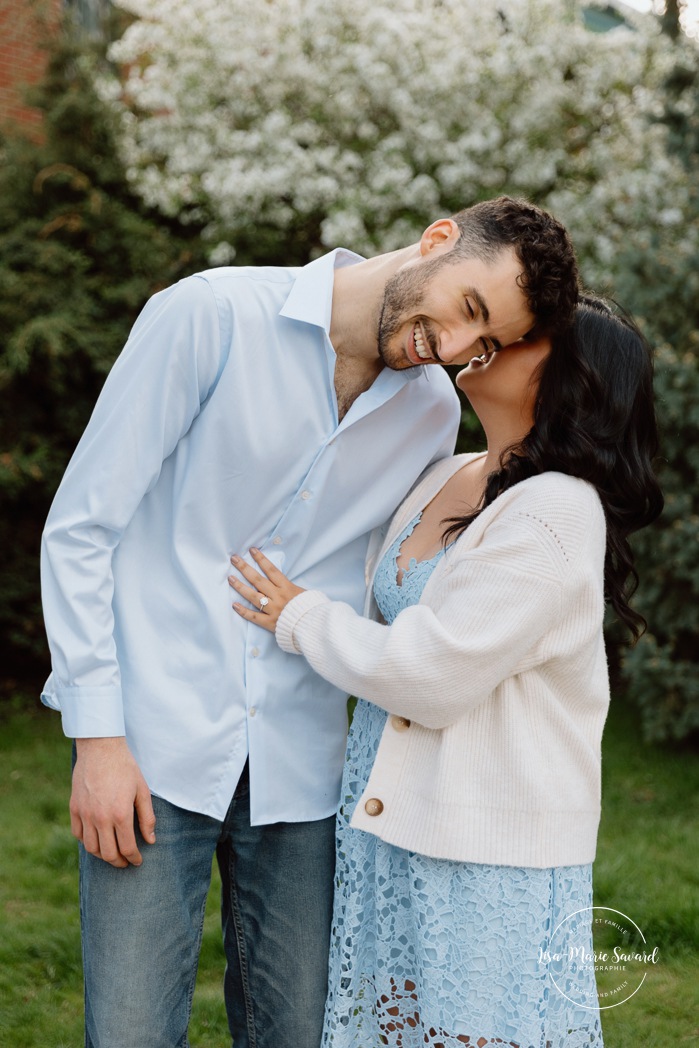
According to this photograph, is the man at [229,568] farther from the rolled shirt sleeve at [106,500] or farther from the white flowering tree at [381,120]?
the white flowering tree at [381,120]

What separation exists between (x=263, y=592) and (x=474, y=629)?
482 mm

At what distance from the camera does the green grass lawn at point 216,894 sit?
11.3 feet

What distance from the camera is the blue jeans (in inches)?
84.7

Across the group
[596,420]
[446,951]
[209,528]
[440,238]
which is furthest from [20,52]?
[446,951]

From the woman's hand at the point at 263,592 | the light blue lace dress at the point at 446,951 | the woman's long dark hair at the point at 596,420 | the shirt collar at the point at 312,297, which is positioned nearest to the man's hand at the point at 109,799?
the woman's hand at the point at 263,592

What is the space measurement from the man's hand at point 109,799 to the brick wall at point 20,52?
6822 millimetres

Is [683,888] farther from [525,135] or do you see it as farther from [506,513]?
[525,135]

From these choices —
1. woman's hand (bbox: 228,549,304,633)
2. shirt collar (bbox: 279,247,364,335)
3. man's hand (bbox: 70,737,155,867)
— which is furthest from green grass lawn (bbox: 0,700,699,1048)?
shirt collar (bbox: 279,247,364,335)

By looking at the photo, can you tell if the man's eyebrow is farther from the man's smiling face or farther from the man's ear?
the man's ear

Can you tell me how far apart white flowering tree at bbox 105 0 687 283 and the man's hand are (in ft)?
17.3

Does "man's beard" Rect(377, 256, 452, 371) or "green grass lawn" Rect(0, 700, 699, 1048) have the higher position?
"man's beard" Rect(377, 256, 452, 371)

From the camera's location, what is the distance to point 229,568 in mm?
2301

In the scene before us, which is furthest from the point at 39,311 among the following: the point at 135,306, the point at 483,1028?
the point at 483,1028

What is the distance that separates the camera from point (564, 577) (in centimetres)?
210
